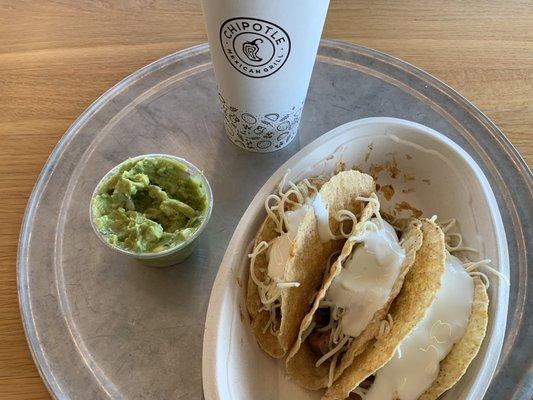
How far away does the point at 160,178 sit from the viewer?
895 mm

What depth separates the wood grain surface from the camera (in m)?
1.08

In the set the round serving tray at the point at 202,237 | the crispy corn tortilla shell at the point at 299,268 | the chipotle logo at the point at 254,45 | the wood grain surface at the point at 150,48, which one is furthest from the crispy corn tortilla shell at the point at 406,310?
the wood grain surface at the point at 150,48

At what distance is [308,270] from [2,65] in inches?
A: 33.2

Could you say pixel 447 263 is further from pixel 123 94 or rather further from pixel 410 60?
pixel 123 94

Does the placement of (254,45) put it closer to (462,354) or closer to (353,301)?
(353,301)

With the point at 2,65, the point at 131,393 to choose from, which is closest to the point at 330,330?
the point at 131,393

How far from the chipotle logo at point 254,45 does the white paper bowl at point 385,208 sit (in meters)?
0.16

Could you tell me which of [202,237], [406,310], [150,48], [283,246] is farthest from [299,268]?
[150,48]

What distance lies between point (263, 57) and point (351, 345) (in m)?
0.44

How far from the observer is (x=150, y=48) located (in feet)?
3.91

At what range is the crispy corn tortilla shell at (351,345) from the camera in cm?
72

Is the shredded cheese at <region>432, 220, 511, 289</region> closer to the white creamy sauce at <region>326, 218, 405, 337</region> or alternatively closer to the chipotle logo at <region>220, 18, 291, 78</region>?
the white creamy sauce at <region>326, 218, 405, 337</region>

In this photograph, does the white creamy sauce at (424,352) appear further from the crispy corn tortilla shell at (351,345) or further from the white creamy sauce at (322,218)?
the white creamy sauce at (322,218)

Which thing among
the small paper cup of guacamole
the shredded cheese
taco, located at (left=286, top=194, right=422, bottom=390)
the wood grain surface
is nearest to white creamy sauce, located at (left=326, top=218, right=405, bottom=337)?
taco, located at (left=286, top=194, right=422, bottom=390)
